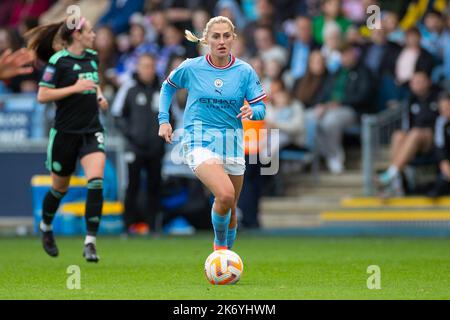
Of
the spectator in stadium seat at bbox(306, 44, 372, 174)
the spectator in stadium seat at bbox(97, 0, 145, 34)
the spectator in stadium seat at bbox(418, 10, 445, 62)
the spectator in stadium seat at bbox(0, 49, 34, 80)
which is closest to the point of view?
the spectator in stadium seat at bbox(0, 49, 34, 80)

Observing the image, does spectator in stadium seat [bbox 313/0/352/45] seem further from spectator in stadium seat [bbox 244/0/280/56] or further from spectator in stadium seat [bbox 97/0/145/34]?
spectator in stadium seat [bbox 97/0/145/34]

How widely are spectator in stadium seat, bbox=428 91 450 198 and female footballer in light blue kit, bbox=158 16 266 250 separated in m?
7.99

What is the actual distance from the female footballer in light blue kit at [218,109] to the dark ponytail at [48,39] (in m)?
2.37

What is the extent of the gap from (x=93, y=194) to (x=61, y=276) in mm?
1805

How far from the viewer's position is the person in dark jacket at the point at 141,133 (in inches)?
800

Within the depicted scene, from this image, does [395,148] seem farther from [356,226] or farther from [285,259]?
[285,259]

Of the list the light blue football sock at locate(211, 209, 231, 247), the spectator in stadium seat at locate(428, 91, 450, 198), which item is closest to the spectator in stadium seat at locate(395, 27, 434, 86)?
the spectator in stadium seat at locate(428, 91, 450, 198)

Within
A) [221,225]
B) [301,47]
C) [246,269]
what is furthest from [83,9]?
[221,225]

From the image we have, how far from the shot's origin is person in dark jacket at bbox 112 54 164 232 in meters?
20.3

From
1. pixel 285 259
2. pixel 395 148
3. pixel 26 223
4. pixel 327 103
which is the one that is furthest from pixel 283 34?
pixel 285 259

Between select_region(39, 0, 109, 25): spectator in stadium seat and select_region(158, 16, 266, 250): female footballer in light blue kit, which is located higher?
select_region(39, 0, 109, 25): spectator in stadium seat

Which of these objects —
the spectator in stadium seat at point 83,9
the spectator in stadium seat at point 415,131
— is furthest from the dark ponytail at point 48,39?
the spectator in stadium seat at point 83,9

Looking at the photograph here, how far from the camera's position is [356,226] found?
2059cm

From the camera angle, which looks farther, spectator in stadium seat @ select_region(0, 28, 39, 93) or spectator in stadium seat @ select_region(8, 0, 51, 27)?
spectator in stadium seat @ select_region(8, 0, 51, 27)
